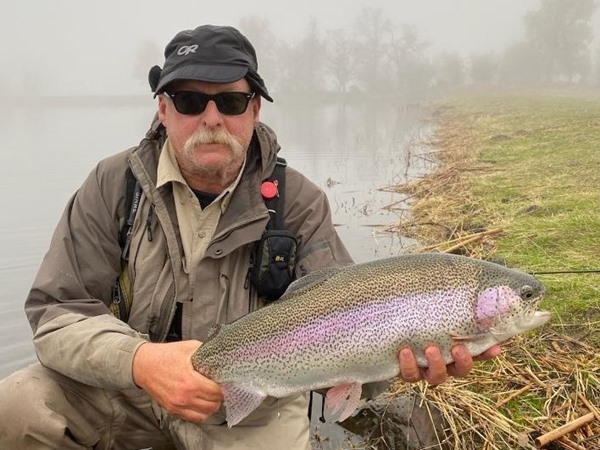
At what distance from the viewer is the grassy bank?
10.7 feet

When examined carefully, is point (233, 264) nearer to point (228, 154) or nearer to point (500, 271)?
point (228, 154)

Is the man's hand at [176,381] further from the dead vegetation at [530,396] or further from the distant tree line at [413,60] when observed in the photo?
the distant tree line at [413,60]

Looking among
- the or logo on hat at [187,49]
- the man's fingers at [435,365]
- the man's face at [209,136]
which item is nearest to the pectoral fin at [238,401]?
the man's fingers at [435,365]

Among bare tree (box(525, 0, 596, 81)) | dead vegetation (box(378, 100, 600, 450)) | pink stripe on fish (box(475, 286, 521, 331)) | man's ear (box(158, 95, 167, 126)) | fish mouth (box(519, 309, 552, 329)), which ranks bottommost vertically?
dead vegetation (box(378, 100, 600, 450))

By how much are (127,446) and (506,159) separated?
11.7 metres

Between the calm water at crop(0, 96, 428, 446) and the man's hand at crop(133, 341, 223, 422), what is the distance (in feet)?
10.7

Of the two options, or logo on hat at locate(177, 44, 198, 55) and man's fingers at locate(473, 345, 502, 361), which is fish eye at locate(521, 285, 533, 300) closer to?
man's fingers at locate(473, 345, 502, 361)

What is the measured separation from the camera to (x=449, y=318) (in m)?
2.44

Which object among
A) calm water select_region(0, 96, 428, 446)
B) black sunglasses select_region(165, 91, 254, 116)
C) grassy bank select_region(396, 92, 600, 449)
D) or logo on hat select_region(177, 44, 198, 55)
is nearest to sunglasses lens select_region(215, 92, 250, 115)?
black sunglasses select_region(165, 91, 254, 116)

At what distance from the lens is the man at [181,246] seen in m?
2.86

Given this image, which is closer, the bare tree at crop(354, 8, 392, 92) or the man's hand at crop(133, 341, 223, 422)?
the man's hand at crop(133, 341, 223, 422)

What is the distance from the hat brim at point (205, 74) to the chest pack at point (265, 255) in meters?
0.58

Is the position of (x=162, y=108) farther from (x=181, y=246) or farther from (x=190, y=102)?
(x=181, y=246)

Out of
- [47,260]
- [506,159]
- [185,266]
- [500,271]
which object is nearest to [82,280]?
[47,260]
